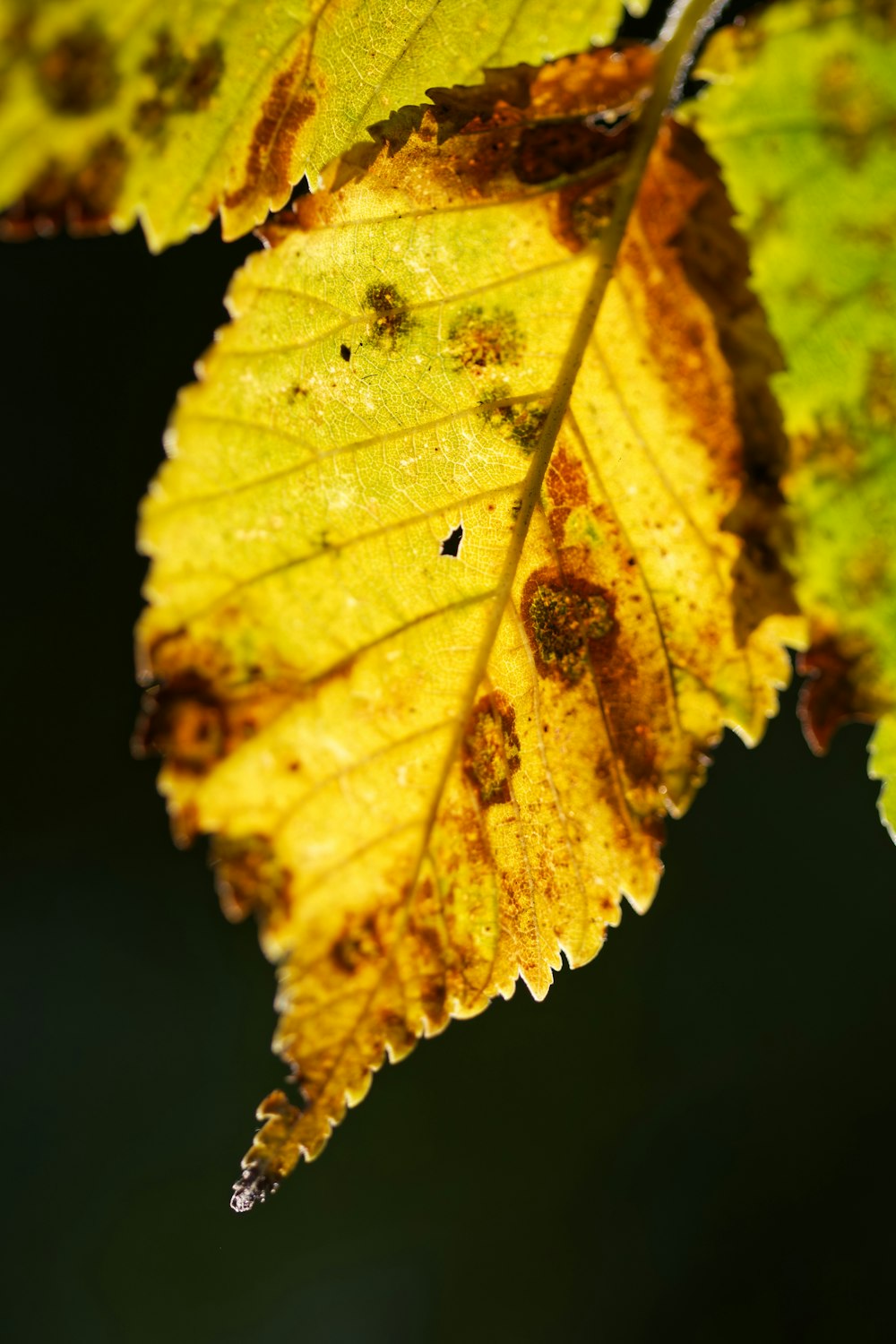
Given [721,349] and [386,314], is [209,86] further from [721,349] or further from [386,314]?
[721,349]

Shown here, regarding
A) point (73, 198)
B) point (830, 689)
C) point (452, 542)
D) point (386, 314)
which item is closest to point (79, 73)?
point (73, 198)

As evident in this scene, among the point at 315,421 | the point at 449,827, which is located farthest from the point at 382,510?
the point at 449,827

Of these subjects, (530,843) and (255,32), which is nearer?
(255,32)

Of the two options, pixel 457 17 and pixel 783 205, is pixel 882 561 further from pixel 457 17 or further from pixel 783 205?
pixel 457 17

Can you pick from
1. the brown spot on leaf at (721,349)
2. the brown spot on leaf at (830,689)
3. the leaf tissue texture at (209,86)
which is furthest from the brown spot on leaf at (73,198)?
the brown spot on leaf at (830,689)

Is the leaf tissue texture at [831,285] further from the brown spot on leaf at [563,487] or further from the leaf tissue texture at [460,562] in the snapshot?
the brown spot on leaf at [563,487]
